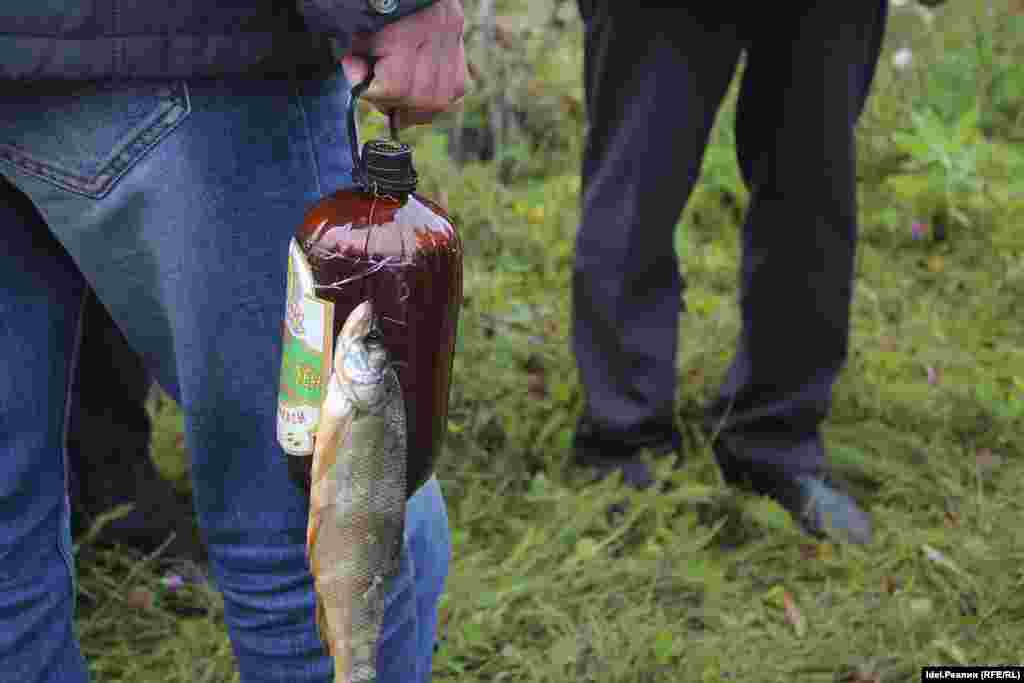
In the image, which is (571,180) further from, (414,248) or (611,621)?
(414,248)

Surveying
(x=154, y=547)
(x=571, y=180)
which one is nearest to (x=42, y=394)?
(x=154, y=547)

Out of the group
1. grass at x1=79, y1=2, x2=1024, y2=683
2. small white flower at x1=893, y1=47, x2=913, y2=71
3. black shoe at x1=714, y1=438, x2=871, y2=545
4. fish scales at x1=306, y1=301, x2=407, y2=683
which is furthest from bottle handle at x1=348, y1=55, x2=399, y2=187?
small white flower at x1=893, y1=47, x2=913, y2=71

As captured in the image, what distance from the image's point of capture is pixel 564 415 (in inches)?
111

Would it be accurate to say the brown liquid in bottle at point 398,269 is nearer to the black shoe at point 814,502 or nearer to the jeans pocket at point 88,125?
the jeans pocket at point 88,125

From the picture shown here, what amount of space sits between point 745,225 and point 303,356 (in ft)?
5.36

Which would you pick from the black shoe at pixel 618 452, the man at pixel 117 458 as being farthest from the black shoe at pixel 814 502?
the man at pixel 117 458

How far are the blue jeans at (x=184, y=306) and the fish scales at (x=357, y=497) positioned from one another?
Result: 0.39 feet

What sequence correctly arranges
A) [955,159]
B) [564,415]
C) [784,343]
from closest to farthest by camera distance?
[784,343]
[564,415]
[955,159]

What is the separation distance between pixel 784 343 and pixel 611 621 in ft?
2.38

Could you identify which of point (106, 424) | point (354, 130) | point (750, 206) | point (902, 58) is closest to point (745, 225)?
point (750, 206)

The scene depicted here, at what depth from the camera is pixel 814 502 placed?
2559mm

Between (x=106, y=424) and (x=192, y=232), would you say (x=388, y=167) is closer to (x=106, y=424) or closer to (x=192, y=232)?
(x=192, y=232)

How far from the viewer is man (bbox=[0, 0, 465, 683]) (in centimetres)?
105

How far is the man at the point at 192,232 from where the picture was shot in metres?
1.05
